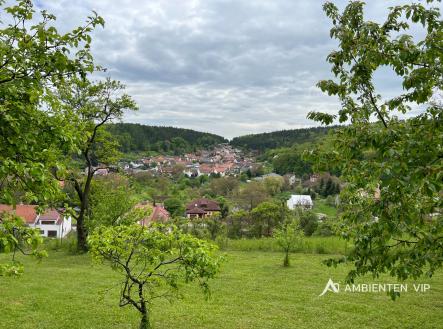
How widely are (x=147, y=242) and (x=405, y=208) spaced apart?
455 centimetres

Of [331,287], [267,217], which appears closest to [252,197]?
[267,217]

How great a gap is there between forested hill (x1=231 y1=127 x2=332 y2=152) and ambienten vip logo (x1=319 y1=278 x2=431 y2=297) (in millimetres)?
99544

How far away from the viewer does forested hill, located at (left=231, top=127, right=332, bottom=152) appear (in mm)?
121625

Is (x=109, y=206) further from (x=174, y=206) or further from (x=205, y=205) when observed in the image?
(x=205, y=205)

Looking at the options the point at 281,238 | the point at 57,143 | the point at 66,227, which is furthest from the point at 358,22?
the point at 66,227

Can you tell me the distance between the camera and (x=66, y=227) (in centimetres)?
4797

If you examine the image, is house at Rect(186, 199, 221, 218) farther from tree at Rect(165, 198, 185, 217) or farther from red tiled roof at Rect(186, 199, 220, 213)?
tree at Rect(165, 198, 185, 217)

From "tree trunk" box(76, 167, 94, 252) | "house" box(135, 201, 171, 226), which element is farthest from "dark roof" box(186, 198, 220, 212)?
Result: "tree trunk" box(76, 167, 94, 252)

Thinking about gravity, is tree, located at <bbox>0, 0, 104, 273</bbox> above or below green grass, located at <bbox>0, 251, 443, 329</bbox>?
above

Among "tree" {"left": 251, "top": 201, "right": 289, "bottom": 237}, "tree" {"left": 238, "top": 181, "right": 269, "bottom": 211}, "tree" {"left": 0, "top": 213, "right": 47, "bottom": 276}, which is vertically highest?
"tree" {"left": 238, "top": 181, "right": 269, "bottom": 211}

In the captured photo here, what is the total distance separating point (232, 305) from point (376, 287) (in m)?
4.69

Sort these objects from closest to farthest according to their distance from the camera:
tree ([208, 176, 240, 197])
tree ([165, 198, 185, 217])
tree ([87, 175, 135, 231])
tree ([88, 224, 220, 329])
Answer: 1. tree ([88, 224, 220, 329])
2. tree ([87, 175, 135, 231])
3. tree ([165, 198, 185, 217])
4. tree ([208, 176, 240, 197])

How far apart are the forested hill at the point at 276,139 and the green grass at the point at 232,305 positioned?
100152mm

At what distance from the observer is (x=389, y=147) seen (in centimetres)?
350
